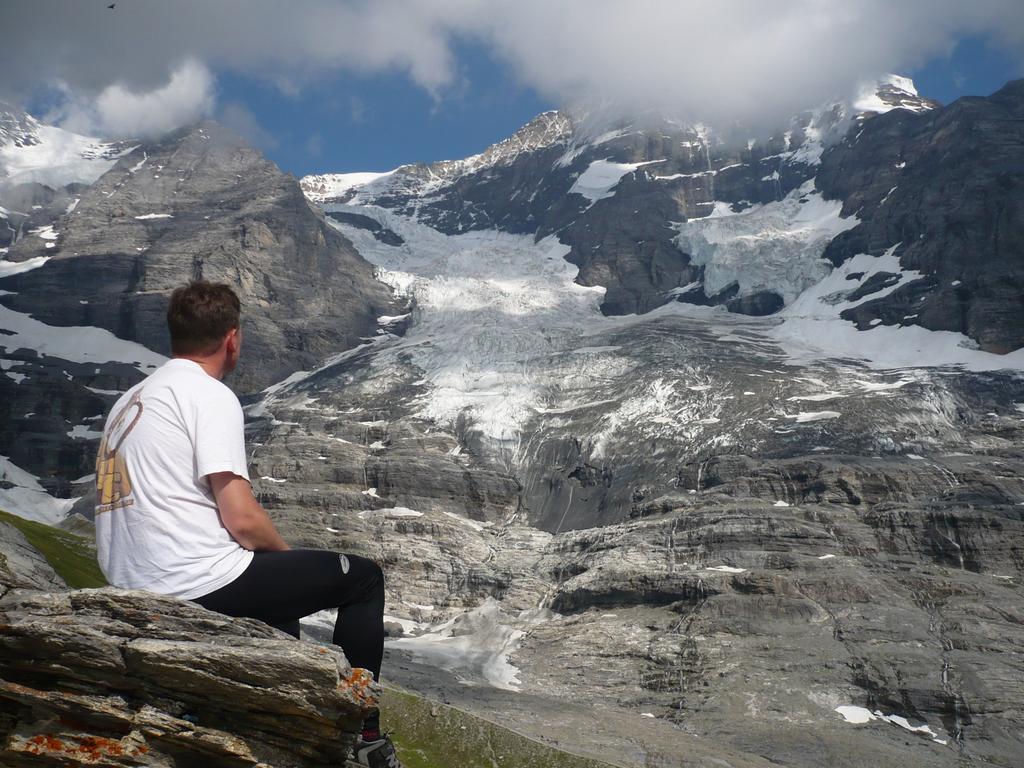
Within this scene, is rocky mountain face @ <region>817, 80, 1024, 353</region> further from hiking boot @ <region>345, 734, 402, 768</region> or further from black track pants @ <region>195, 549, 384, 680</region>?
hiking boot @ <region>345, 734, 402, 768</region>

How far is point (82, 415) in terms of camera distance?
548ft

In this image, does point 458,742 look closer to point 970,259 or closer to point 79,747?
point 79,747

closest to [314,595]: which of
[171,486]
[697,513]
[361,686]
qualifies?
[361,686]

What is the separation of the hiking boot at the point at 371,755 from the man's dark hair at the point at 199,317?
360 cm

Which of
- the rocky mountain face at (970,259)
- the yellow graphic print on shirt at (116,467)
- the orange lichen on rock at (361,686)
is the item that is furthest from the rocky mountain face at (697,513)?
the yellow graphic print on shirt at (116,467)

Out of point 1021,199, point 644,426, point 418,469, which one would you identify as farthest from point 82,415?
point 1021,199

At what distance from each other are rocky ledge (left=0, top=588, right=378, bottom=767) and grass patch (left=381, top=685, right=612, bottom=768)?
135ft

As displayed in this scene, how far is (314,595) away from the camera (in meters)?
8.12

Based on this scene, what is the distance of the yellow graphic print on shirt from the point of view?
758 centimetres

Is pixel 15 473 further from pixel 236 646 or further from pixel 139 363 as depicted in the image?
pixel 236 646

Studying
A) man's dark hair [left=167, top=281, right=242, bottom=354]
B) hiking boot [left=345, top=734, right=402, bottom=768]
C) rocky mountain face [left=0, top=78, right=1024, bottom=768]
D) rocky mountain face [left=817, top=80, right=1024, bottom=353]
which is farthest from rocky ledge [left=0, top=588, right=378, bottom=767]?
rocky mountain face [left=817, top=80, right=1024, bottom=353]

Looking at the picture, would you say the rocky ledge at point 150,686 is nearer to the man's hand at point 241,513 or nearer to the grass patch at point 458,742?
the man's hand at point 241,513

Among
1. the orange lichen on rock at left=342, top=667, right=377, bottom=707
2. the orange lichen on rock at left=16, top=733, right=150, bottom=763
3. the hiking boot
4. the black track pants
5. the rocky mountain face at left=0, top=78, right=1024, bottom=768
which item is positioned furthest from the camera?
the rocky mountain face at left=0, top=78, right=1024, bottom=768

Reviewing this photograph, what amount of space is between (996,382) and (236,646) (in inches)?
5744
